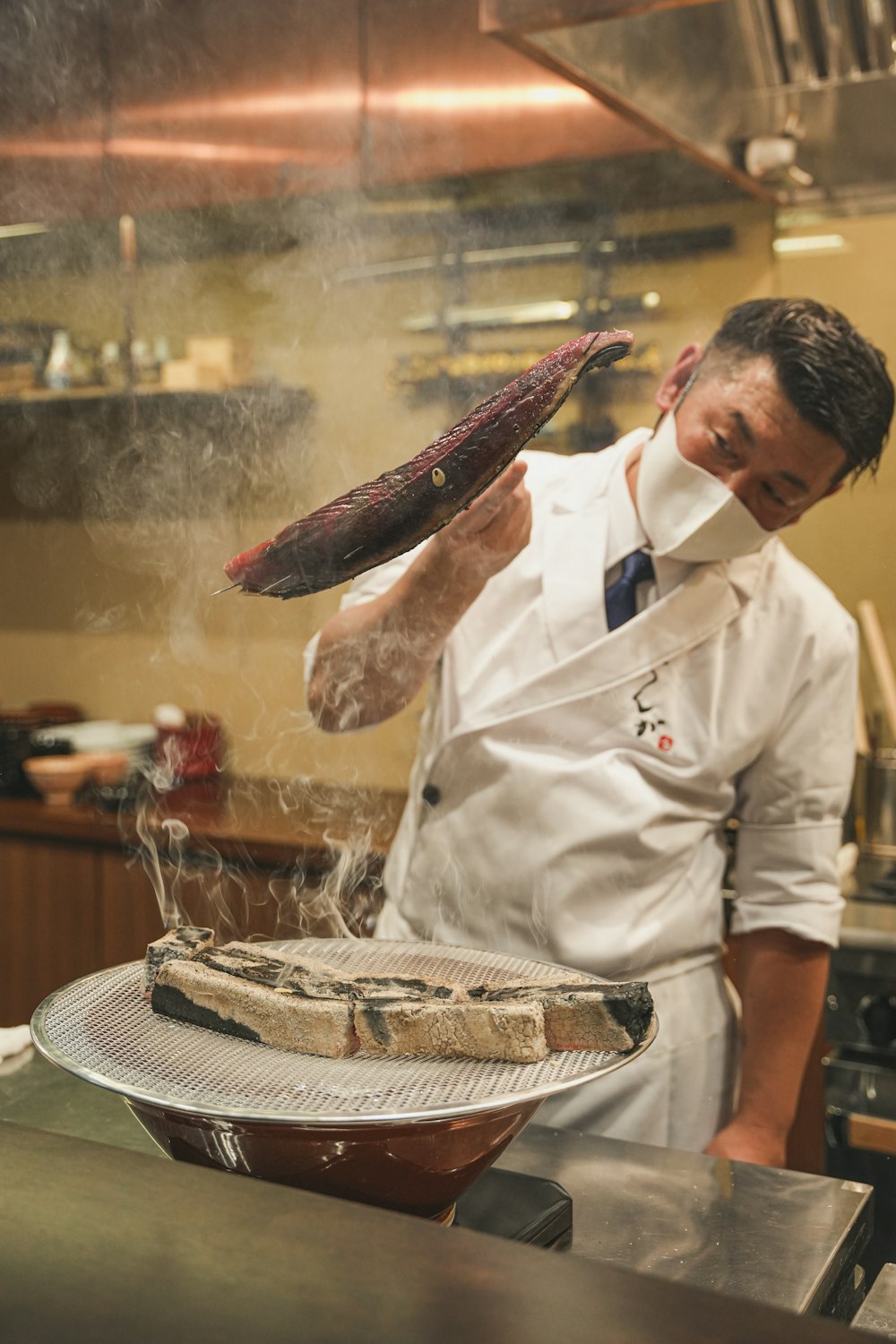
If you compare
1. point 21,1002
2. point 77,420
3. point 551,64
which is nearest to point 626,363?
point 551,64

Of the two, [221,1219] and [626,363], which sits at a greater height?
[626,363]

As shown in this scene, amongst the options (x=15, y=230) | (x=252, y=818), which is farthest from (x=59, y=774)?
(x=15, y=230)

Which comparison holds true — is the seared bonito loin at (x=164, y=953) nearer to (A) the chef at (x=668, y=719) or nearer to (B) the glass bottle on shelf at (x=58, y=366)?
(A) the chef at (x=668, y=719)

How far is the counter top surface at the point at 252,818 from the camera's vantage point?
1.62m

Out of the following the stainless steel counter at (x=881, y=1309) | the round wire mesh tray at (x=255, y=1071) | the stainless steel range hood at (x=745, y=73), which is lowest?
the stainless steel counter at (x=881, y=1309)

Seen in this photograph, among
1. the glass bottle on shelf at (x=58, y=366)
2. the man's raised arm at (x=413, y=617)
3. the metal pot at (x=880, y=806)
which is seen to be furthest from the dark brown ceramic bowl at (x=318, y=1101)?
the metal pot at (x=880, y=806)

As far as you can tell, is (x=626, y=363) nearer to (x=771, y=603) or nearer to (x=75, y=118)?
(x=771, y=603)

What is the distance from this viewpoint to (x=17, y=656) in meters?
1.91

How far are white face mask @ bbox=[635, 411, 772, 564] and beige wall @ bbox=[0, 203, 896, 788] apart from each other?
20 cm

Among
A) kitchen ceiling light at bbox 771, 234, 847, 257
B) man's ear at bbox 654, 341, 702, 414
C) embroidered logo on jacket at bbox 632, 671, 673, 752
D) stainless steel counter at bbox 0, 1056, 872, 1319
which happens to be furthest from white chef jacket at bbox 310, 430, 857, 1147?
kitchen ceiling light at bbox 771, 234, 847, 257

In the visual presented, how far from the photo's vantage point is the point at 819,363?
4.33ft

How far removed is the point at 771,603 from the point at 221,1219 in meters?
1.25

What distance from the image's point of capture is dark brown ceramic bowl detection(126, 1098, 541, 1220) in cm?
73

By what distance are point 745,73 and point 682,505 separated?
75cm
